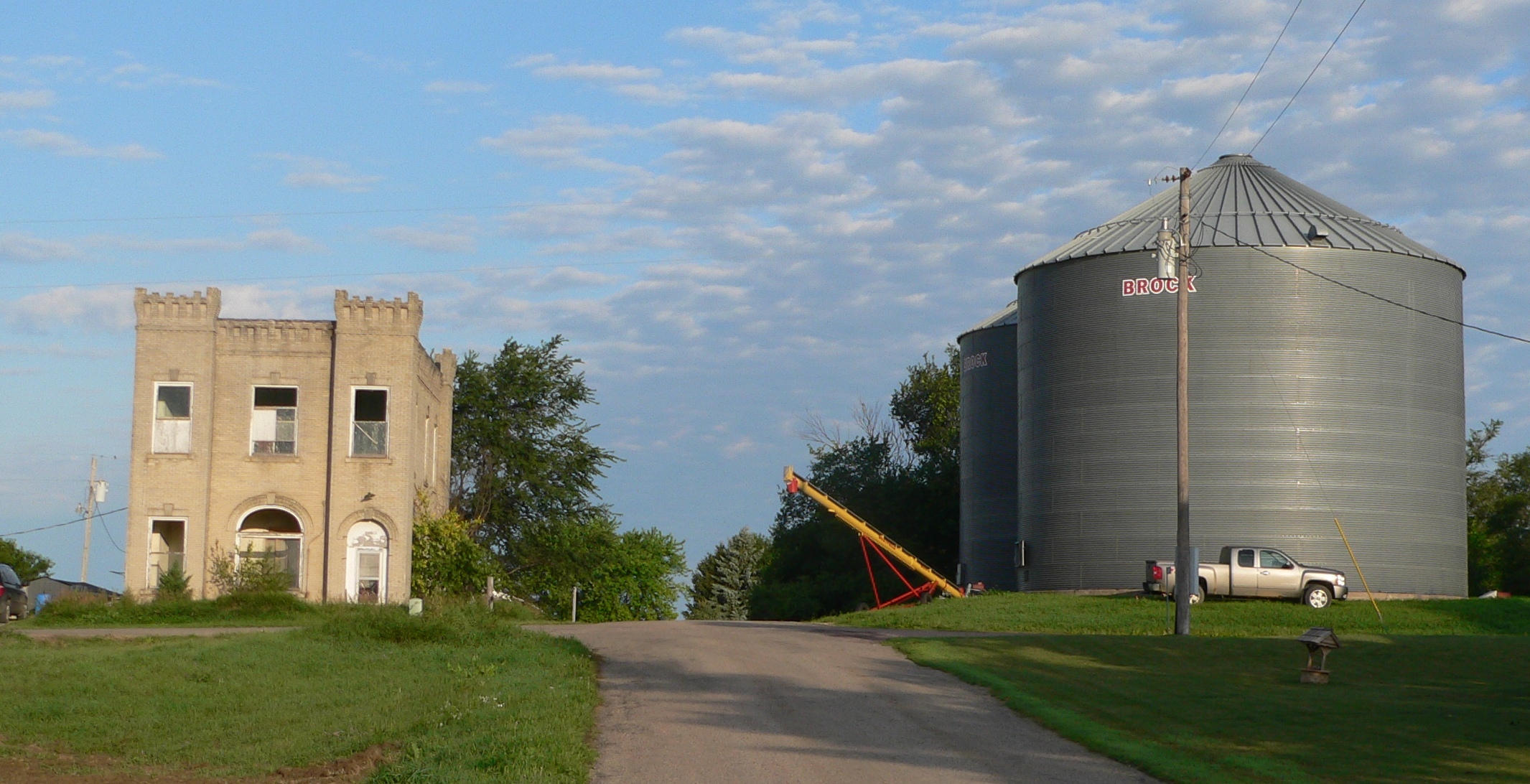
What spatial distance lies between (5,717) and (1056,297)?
29.1 metres

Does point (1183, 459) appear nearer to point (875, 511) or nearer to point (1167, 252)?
point (1167, 252)

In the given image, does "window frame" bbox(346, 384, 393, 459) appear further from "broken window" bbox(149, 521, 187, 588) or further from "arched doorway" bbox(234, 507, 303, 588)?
"broken window" bbox(149, 521, 187, 588)

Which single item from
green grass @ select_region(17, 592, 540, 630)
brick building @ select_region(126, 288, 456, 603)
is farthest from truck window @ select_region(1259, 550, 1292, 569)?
brick building @ select_region(126, 288, 456, 603)

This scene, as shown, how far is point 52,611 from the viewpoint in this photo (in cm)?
3316

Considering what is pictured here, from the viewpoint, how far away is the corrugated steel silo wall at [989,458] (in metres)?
45.6

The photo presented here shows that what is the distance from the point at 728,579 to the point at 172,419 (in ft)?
197

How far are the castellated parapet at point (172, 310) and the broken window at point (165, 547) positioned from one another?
5.44m

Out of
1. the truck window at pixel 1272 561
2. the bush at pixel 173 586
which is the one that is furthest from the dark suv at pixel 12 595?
the truck window at pixel 1272 561

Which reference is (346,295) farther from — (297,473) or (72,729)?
(72,729)

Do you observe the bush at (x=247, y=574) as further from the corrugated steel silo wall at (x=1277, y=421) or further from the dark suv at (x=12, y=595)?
the corrugated steel silo wall at (x=1277, y=421)

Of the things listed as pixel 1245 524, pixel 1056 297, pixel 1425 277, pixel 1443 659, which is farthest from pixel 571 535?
pixel 1443 659

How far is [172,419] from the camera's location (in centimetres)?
3825

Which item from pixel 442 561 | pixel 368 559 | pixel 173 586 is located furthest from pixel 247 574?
pixel 442 561

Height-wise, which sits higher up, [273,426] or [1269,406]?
[1269,406]
